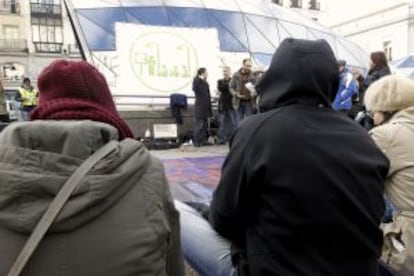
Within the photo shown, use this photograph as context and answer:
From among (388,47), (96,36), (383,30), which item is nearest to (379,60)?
(96,36)

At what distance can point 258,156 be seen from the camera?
7.11 feet

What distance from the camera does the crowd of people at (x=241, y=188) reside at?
61.0 inches

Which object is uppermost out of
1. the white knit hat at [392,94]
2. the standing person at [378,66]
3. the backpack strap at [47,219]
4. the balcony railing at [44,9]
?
the balcony railing at [44,9]

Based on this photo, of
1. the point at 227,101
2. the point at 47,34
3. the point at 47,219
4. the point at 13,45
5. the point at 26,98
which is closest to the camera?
the point at 47,219

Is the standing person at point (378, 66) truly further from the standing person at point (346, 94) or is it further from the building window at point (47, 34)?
the building window at point (47, 34)

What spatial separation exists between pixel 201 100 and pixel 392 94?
1034 cm

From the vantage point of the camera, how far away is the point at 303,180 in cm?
214

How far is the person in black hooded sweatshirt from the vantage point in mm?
2143

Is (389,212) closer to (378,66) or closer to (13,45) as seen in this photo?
(378,66)

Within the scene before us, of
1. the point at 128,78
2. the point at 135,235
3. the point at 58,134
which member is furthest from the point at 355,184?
the point at 128,78

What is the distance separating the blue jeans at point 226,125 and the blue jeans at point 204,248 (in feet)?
33.5

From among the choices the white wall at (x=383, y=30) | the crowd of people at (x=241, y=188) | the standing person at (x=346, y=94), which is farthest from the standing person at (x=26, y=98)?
the white wall at (x=383, y=30)

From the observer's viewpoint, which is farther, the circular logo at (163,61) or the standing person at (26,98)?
the circular logo at (163,61)

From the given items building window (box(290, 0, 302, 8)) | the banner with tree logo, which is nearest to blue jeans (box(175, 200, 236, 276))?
the banner with tree logo
